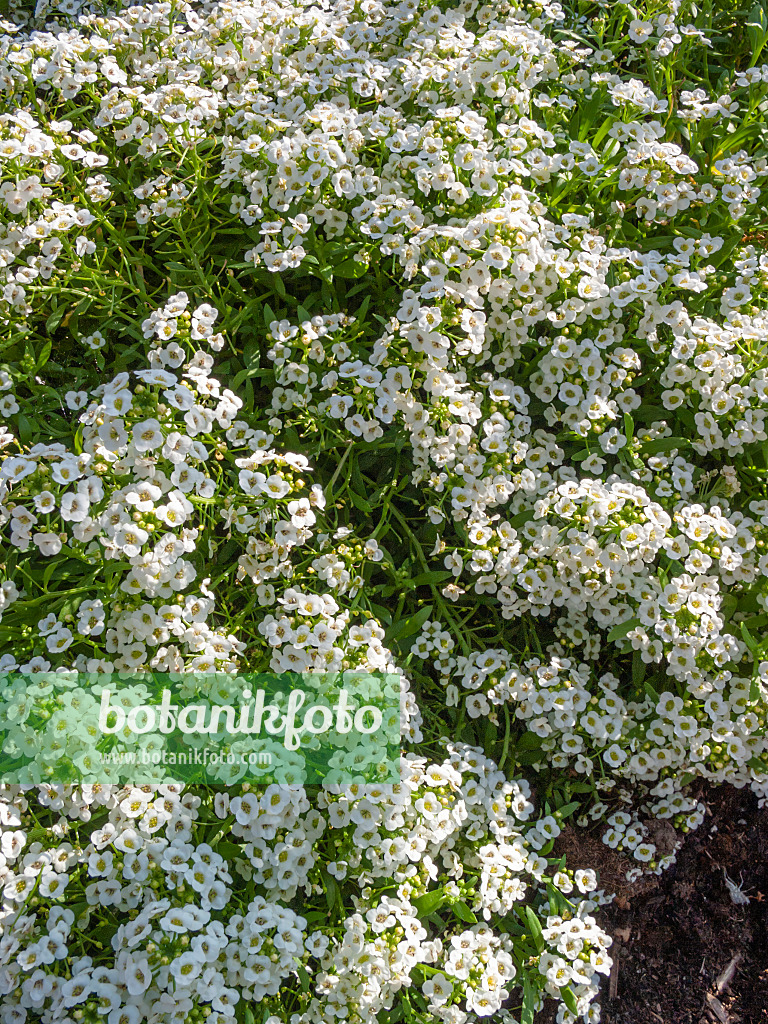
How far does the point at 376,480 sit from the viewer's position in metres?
4.10

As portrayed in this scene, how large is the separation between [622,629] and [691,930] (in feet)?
5.00

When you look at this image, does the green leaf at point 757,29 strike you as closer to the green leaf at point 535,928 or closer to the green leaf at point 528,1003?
the green leaf at point 535,928

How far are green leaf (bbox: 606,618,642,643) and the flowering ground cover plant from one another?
16 mm

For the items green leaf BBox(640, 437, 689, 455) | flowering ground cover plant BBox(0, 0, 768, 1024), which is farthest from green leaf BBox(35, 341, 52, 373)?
green leaf BBox(640, 437, 689, 455)

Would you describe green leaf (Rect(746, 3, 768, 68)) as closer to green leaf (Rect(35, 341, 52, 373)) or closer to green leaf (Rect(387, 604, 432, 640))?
green leaf (Rect(387, 604, 432, 640))

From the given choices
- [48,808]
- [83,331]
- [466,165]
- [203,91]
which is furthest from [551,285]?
[48,808]

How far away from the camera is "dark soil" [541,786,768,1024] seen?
3895 millimetres

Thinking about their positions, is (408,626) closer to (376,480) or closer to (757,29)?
(376,480)

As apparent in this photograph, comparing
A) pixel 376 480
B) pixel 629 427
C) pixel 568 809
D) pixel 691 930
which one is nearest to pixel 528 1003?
pixel 568 809

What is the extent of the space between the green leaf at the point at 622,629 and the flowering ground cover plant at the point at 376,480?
2 cm

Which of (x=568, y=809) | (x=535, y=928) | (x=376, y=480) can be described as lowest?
(x=535, y=928)

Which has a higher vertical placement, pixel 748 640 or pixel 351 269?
pixel 351 269

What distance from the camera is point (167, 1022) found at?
2.87 m

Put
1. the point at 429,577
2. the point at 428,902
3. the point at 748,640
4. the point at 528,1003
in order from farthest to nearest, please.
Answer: the point at 429,577
the point at 748,640
the point at 528,1003
the point at 428,902
